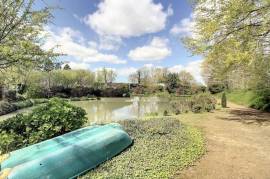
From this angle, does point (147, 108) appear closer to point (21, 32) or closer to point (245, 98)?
point (245, 98)

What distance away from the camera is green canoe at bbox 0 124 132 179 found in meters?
4.01

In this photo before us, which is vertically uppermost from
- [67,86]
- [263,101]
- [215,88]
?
[67,86]

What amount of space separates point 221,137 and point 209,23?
5.61m

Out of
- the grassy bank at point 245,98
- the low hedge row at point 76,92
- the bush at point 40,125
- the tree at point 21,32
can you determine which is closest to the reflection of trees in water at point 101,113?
the bush at point 40,125

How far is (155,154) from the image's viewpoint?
548 cm

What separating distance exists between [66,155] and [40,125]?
228 cm

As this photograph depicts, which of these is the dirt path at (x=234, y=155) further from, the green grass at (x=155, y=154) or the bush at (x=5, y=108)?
the bush at (x=5, y=108)

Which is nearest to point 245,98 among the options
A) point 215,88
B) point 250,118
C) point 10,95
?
point 250,118

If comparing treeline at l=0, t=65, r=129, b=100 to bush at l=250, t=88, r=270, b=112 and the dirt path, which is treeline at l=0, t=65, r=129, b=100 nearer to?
bush at l=250, t=88, r=270, b=112

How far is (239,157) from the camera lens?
5.57 m

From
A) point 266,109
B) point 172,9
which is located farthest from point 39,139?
point 266,109

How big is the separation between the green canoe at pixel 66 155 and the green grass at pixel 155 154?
239mm

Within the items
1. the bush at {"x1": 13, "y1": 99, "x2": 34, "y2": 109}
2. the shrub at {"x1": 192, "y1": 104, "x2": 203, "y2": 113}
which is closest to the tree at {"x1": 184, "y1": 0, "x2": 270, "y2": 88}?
the shrub at {"x1": 192, "y1": 104, "x2": 203, "y2": 113}

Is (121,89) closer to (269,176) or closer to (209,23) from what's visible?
(209,23)
